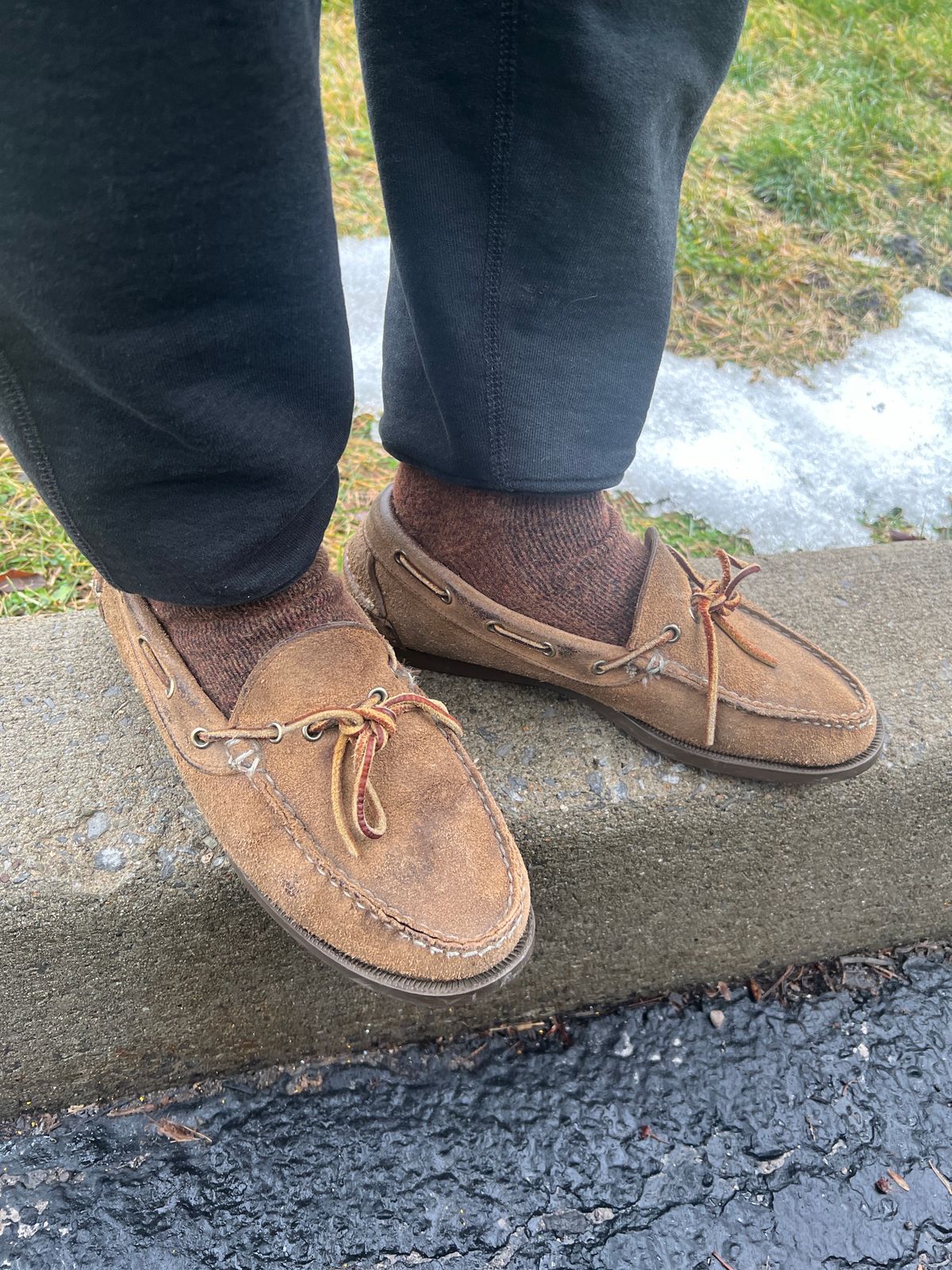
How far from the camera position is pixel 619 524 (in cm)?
97

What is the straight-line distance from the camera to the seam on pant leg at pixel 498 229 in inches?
26.5

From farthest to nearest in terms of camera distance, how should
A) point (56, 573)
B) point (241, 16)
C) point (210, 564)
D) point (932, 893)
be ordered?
point (56, 573) < point (932, 893) < point (210, 564) < point (241, 16)

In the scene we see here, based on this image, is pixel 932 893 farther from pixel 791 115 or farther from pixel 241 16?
pixel 791 115

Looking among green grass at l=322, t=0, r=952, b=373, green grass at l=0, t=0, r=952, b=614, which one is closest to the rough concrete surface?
green grass at l=0, t=0, r=952, b=614

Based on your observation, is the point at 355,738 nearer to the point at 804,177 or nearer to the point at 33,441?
the point at 33,441

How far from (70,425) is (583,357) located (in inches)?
17.0

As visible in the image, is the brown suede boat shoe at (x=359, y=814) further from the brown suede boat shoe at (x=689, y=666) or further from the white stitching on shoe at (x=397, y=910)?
the brown suede boat shoe at (x=689, y=666)

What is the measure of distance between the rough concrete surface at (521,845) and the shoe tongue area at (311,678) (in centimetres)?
18

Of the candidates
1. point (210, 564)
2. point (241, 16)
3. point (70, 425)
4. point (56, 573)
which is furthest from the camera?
point (56, 573)

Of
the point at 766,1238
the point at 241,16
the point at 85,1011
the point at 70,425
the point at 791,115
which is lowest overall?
the point at 766,1238

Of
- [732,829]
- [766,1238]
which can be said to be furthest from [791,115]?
[766,1238]

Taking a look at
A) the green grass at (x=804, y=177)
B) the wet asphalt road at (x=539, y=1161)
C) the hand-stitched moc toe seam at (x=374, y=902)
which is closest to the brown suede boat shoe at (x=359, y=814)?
the hand-stitched moc toe seam at (x=374, y=902)

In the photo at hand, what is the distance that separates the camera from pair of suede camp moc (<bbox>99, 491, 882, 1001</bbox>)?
741 millimetres

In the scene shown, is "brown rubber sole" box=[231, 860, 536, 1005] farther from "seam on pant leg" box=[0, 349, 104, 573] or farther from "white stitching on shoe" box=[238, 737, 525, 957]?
"seam on pant leg" box=[0, 349, 104, 573]
